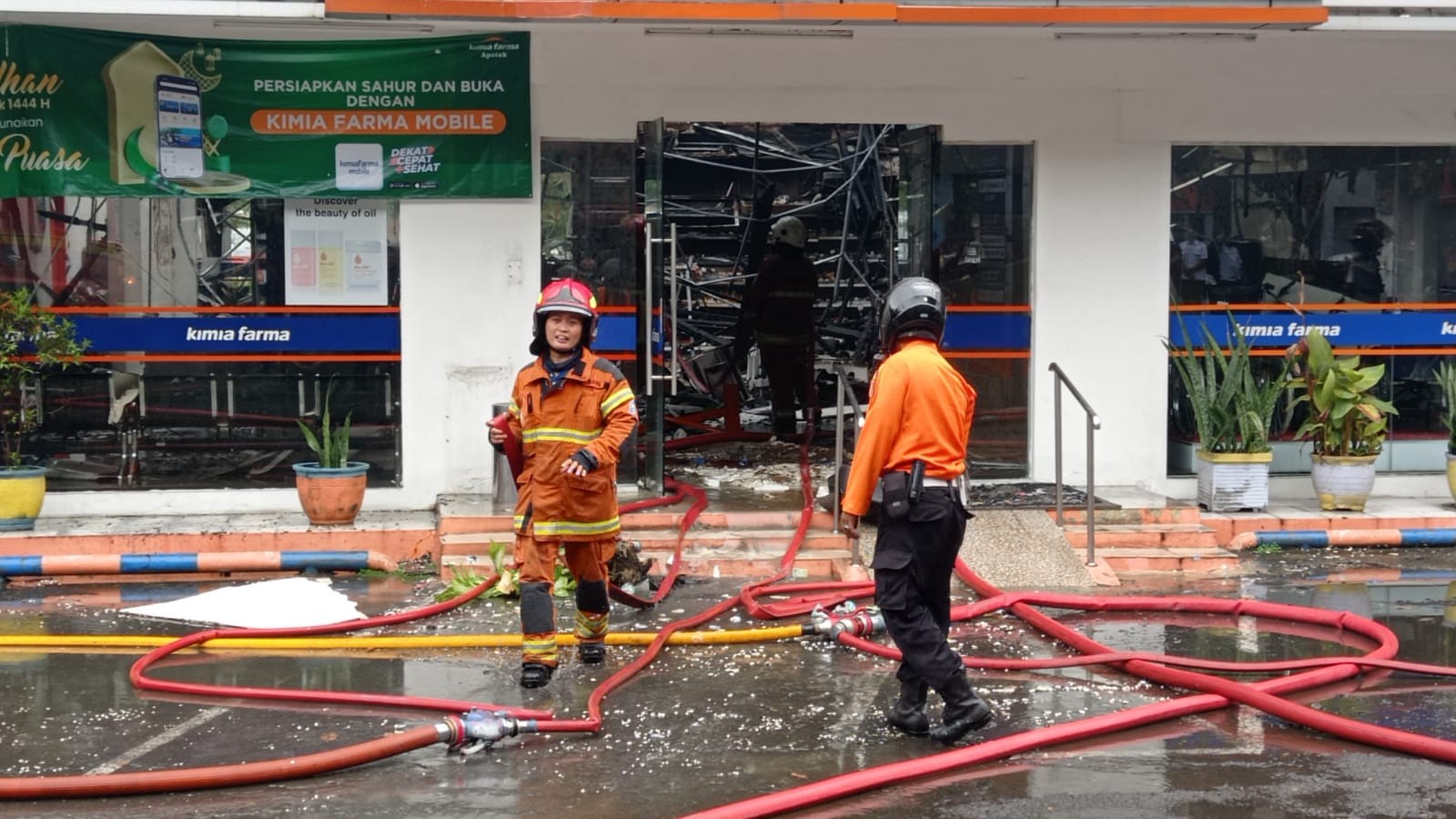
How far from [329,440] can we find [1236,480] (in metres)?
6.10

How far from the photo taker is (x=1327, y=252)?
10992 mm

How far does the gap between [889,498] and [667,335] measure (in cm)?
631

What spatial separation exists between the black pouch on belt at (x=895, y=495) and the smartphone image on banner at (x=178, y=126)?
20.1 feet

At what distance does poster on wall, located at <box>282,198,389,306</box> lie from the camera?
1018 centimetres

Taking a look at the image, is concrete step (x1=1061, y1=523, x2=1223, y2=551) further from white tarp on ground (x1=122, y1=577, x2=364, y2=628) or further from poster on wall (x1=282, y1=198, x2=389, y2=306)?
poster on wall (x1=282, y1=198, x2=389, y2=306)

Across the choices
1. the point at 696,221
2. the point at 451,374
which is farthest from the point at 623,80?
the point at 696,221

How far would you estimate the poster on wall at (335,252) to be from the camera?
33.4 ft

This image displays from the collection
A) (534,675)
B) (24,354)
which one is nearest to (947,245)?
(534,675)

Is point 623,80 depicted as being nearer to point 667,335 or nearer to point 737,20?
point 737,20

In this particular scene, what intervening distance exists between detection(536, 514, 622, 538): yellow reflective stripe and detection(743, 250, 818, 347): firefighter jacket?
6440mm

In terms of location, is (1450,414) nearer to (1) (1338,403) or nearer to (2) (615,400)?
(1) (1338,403)

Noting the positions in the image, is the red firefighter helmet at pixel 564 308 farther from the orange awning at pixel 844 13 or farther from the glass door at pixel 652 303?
the glass door at pixel 652 303

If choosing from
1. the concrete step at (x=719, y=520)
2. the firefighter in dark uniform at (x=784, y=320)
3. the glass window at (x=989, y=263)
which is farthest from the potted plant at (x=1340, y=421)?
the firefighter in dark uniform at (x=784, y=320)

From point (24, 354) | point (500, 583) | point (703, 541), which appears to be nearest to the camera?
point (500, 583)
